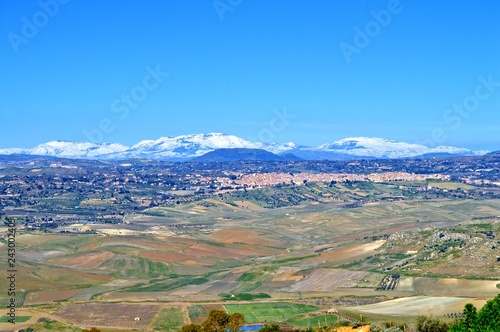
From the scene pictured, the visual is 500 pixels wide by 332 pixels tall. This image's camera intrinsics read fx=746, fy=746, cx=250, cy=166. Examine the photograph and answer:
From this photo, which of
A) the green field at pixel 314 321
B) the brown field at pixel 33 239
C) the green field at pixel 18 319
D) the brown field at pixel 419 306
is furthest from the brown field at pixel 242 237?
the green field at pixel 18 319

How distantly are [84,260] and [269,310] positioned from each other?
57.8m

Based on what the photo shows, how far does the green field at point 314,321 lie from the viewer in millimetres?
78188

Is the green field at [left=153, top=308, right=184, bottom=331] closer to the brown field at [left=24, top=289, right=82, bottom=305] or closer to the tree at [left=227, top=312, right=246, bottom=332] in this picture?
the tree at [left=227, top=312, right=246, bottom=332]

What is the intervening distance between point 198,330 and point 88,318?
92.1ft

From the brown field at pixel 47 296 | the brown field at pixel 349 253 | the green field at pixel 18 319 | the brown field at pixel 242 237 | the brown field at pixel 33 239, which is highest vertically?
the brown field at pixel 33 239

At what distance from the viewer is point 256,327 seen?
78.2 m

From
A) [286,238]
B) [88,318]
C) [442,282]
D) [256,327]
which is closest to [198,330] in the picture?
[256,327]

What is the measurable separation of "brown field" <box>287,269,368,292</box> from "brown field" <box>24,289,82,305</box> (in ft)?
104

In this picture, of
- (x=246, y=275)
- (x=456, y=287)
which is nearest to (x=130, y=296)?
(x=246, y=275)

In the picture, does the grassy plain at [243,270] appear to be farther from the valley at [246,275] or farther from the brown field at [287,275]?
the brown field at [287,275]

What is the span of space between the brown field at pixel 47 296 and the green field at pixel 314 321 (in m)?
35.6

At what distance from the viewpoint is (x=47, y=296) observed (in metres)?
103

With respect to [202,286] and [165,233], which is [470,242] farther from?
[165,233]

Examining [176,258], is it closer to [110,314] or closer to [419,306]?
[110,314]
